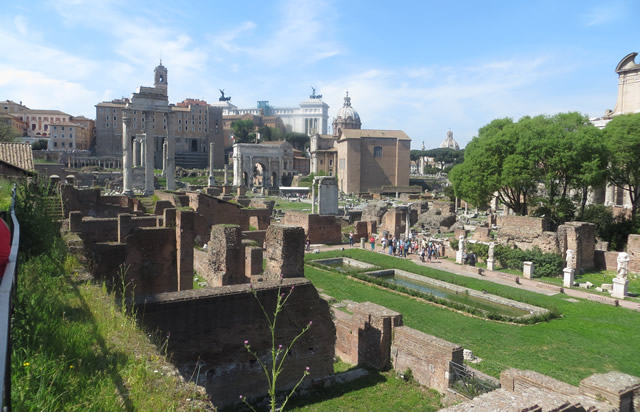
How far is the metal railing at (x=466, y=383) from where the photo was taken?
8.67m

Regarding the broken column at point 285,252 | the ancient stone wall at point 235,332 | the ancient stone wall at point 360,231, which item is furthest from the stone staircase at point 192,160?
the ancient stone wall at point 235,332

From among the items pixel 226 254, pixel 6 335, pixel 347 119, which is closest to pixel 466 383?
pixel 226 254

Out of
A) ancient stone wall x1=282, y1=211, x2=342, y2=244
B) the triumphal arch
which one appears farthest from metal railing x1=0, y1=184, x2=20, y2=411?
the triumphal arch

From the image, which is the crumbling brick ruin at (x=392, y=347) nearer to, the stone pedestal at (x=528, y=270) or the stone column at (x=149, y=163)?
the stone pedestal at (x=528, y=270)

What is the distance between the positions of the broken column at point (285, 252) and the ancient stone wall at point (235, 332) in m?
1.38

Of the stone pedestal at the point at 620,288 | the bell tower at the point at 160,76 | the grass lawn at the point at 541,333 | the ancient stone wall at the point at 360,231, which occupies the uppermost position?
the bell tower at the point at 160,76

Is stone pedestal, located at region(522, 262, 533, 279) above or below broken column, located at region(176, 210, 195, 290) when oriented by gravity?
below

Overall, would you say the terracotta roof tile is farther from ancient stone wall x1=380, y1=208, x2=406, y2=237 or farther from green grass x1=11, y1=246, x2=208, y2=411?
ancient stone wall x1=380, y1=208, x2=406, y2=237

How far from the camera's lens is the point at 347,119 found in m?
122

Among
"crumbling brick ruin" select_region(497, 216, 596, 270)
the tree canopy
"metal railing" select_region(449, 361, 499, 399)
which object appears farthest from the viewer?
the tree canopy

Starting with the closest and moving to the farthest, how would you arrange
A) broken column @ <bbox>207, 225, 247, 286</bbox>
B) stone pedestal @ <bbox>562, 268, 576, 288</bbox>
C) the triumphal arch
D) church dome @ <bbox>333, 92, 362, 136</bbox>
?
broken column @ <bbox>207, 225, 247, 286</bbox>, stone pedestal @ <bbox>562, 268, 576, 288</bbox>, the triumphal arch, church dome @ <bbox>333, 92, 362, 136</bbox>

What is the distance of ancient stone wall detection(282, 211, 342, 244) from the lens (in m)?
29.0

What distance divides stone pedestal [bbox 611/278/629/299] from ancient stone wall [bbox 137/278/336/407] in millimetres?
13777

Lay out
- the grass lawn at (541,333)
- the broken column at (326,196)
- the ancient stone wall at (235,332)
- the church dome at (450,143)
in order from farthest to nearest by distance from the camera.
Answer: the church dome at (450,143), the broken column at (326,196), the grass lawn at (541,333), the ancient stone wall at (235,332)
